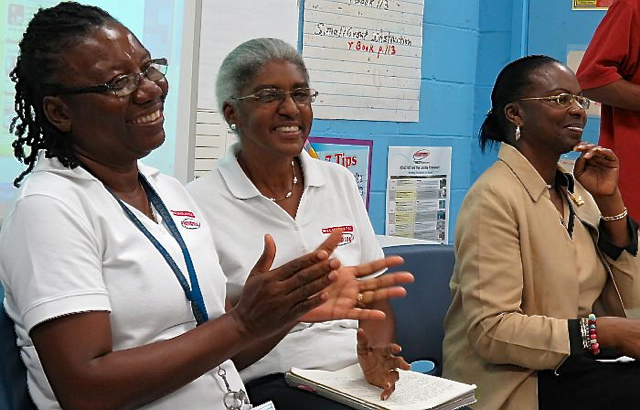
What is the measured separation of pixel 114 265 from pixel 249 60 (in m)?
0.76

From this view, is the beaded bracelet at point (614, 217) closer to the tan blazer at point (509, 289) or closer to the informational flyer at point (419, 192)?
the tan blazer at point (509, 289)

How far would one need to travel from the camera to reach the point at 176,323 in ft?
4.43

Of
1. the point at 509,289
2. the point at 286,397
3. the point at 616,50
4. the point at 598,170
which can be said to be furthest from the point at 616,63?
the point at 286,397

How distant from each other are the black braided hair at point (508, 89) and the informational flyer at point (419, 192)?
3.03 feet

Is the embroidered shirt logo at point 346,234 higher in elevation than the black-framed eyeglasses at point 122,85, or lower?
lower

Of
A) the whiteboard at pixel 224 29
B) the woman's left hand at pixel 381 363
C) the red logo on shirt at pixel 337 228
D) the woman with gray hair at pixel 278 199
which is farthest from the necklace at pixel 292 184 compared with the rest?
the whiteboard at pixel 224 29

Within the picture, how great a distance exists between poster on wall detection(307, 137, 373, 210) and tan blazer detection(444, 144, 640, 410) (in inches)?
35.7

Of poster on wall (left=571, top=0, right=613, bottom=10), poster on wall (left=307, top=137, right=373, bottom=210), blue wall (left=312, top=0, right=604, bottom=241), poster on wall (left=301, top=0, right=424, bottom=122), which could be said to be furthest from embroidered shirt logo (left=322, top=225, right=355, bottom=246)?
poster on wall (left=571, top=0, right=613, bottom=10)

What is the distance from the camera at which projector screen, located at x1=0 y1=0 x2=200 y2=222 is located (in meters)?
2.00

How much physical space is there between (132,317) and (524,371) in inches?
39.3

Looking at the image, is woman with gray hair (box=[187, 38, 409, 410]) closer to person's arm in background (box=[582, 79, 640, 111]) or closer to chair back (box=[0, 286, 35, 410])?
chair back (box=[0, 286, 35, 410])

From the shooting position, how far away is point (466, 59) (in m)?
3.37

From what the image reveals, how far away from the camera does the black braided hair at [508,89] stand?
2078 millimetres

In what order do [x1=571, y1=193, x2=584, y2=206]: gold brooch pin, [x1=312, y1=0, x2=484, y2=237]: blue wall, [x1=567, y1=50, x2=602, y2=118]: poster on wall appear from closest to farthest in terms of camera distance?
[x1=571, y1=193, x2=584, y2=206]: gold brooch pin, [x1=312, y1=0, x2=484, y2=237]: blue wall, [x1=567, y1=50, x2=602, y2=118]: poster on wall
